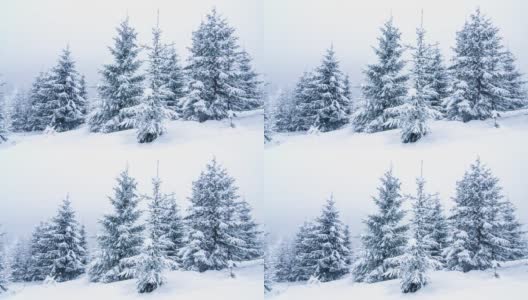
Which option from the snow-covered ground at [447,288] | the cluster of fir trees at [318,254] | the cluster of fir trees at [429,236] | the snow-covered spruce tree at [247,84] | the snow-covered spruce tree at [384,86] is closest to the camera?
the snow-covered ground at [447,288]

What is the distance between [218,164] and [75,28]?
2.72 metres

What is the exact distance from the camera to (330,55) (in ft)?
23.8

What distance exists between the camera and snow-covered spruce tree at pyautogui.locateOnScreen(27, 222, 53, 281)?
6394 millimetres

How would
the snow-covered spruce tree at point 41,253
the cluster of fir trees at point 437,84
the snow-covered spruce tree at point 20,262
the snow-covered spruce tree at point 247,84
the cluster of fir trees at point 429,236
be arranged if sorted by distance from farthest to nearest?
the snow-covered spruce tree at point 247,84
the cluster of fir trees at point 437,84
the cluster of fir trees at point 429,236
the snow-covered spruce tree at point 41,253
the snow-covered spruce tree at point 20,262

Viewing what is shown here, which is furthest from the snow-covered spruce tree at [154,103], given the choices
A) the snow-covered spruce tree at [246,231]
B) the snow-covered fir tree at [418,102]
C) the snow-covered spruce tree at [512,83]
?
the snow-covered spruce tree at [512,83]

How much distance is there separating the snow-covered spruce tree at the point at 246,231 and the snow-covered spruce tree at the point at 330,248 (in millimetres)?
815

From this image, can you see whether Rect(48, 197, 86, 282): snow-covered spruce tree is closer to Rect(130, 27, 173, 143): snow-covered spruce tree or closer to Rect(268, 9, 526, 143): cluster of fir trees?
Rect(130, 27, 173, 143): snow-covered spruce tree

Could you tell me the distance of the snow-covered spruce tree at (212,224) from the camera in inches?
275

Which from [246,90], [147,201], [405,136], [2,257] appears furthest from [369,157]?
[2,257]

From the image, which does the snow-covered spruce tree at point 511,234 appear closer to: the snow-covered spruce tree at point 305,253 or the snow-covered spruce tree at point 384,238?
the snow-covered spruce tree at point 384,238

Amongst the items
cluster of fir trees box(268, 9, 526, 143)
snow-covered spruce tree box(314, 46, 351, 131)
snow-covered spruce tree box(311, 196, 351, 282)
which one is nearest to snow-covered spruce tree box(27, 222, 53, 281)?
snow-covered spruce tree box(311, 196, 351, 282)

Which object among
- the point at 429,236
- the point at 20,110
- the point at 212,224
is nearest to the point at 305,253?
the point at 212,224

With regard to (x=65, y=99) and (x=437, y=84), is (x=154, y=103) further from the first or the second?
(x=437, y=84)

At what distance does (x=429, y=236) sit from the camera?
22.4 feet
